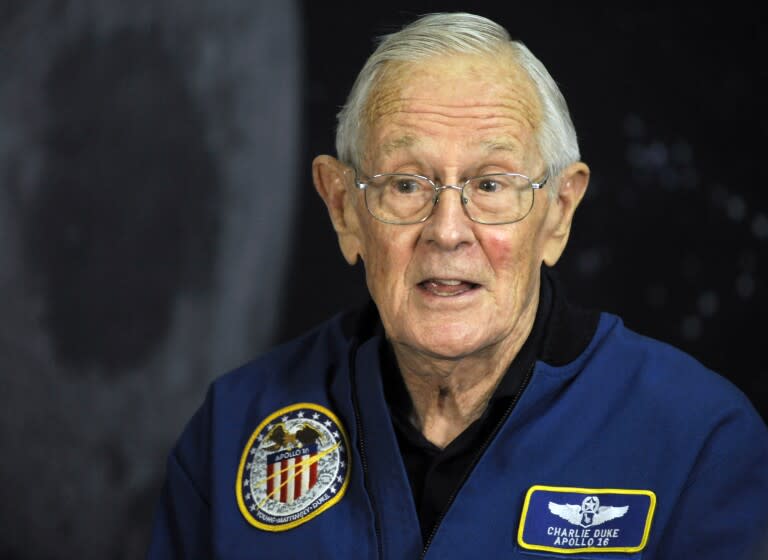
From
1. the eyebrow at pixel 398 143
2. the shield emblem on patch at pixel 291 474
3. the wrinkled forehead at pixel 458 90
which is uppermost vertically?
the wrinkled forehead at pixel 458 90

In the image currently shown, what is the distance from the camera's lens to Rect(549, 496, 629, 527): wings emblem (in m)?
2.09

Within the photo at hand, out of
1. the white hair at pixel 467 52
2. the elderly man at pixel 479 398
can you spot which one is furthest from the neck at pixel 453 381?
the white hair at pixel 467 52

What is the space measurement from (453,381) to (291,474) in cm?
37

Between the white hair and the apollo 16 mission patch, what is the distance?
538 millimetres

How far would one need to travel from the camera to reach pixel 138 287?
11.5 feet

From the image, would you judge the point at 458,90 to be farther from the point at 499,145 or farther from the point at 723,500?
the point at 723,500

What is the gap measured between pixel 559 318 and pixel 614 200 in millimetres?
876

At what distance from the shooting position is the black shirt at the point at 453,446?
2201mm

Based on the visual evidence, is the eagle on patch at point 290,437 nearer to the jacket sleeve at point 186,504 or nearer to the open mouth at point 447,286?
the jacket sleeve at point 186,504

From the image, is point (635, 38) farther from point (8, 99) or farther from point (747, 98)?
point (8, 99)

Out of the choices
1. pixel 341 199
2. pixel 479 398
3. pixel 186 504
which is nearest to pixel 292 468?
pixel 186 504

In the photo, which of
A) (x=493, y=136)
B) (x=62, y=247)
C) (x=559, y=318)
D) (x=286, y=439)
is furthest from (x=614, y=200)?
(x=62, y=247)

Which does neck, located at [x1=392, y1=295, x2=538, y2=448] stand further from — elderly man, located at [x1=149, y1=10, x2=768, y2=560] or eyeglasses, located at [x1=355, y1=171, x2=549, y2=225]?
eyeglasses, located at [x1=355, y1=171, x2=549, y2=225]

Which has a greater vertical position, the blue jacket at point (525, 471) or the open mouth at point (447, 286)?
the open mouth at point (447, 286)
